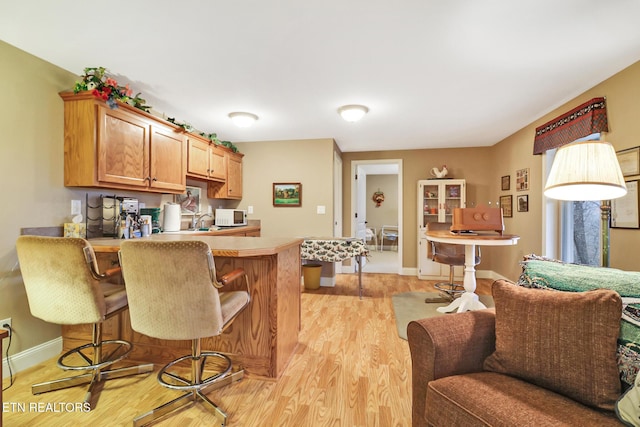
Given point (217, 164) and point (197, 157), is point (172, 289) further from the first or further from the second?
point (217, 164)

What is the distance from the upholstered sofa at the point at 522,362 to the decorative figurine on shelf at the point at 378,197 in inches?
294

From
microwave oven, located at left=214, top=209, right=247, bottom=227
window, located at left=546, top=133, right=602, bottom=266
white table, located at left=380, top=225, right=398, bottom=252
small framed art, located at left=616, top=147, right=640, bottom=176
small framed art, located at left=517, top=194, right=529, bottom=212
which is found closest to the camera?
small framed art, located at left=616, top=147, right=640, bottom=176

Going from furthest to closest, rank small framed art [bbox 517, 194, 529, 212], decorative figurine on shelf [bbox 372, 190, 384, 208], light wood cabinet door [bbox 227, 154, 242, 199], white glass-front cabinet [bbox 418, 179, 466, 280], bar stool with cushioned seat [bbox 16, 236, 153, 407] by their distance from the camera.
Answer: decorative figurine on shelf [bbox 372, 190, 384, 208] → white glass-front cabinet [bbox 418, 179, 466, 280] → light wood cabinet door [bbox 227, 154, 242, 199] → small framed art [bbox 517, 194, 529, 212] → bar stool with cushioned seat [bbox 16, 236, 153, 407]

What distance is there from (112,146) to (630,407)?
336cm

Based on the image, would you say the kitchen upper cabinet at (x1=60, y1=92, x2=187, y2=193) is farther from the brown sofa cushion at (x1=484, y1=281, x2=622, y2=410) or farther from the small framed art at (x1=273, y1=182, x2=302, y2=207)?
the brown sofa cushion at (x1=484, y1=281, x2=622, y2=410)

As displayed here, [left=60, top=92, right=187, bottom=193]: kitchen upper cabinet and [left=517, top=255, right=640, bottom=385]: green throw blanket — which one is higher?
[left=60, top=92, right=187, bottom=193]: kitchen upper cabinet

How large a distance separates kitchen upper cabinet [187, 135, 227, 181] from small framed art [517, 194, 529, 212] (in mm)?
4183

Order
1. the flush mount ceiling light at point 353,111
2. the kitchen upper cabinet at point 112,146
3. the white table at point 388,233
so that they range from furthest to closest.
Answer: the white table at point 388,233
the flush mount ceiling light at point 353,111
the kitchen upper cabinet at point 112,146

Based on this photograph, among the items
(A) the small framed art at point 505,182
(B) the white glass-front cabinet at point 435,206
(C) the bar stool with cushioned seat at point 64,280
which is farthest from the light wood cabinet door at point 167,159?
(A) the small framed art at point 505,182

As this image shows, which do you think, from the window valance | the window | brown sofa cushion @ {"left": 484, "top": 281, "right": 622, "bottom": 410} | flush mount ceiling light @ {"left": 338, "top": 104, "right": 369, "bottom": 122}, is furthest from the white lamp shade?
flush mount ceiling light @ {"left": 338, "top": 104, "right": 369, "bottom": 122}

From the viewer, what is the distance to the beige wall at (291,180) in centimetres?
456

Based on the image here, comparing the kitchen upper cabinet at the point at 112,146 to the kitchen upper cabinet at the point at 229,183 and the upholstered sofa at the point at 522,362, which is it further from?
the upholstered sofa at the point at 522,362

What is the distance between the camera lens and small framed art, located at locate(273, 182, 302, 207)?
465cm

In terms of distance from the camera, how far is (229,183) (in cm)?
446
